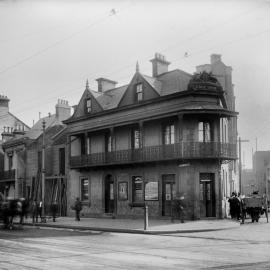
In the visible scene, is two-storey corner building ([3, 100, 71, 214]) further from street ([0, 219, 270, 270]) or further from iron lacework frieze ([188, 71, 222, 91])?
street ([0, 219, 270, 270])

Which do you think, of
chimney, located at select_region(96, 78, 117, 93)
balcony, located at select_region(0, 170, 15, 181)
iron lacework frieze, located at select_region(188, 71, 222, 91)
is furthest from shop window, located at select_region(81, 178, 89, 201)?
iron lacework frieze, located at select_region(188, 71, 222, 91)

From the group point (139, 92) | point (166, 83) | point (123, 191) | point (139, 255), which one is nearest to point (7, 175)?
point (123, 191)

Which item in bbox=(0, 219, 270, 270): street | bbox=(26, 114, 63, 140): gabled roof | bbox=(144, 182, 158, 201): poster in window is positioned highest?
bbox=(26, 114, 63, 140): gabled roof

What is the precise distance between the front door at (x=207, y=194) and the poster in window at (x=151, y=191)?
299 cm

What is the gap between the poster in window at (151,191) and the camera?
2818cm

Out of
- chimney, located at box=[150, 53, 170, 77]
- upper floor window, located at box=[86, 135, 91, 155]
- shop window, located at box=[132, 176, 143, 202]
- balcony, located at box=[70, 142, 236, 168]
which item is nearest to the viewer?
balcony, located at box=[70, 142, 236, 168]

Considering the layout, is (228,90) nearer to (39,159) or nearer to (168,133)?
(168,133)

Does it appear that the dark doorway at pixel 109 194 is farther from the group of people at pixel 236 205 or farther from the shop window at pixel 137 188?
the group of people at pixel 236 205

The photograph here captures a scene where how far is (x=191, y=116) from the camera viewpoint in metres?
26.8

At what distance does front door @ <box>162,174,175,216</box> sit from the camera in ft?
89.9

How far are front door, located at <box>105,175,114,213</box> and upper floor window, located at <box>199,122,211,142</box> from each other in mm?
7594

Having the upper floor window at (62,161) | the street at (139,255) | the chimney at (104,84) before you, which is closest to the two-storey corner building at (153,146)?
the chimney at (104,84)

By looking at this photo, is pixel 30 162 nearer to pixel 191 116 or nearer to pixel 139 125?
pixel 139 125

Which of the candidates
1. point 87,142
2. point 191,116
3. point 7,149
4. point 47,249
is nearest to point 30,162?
point 7,149
